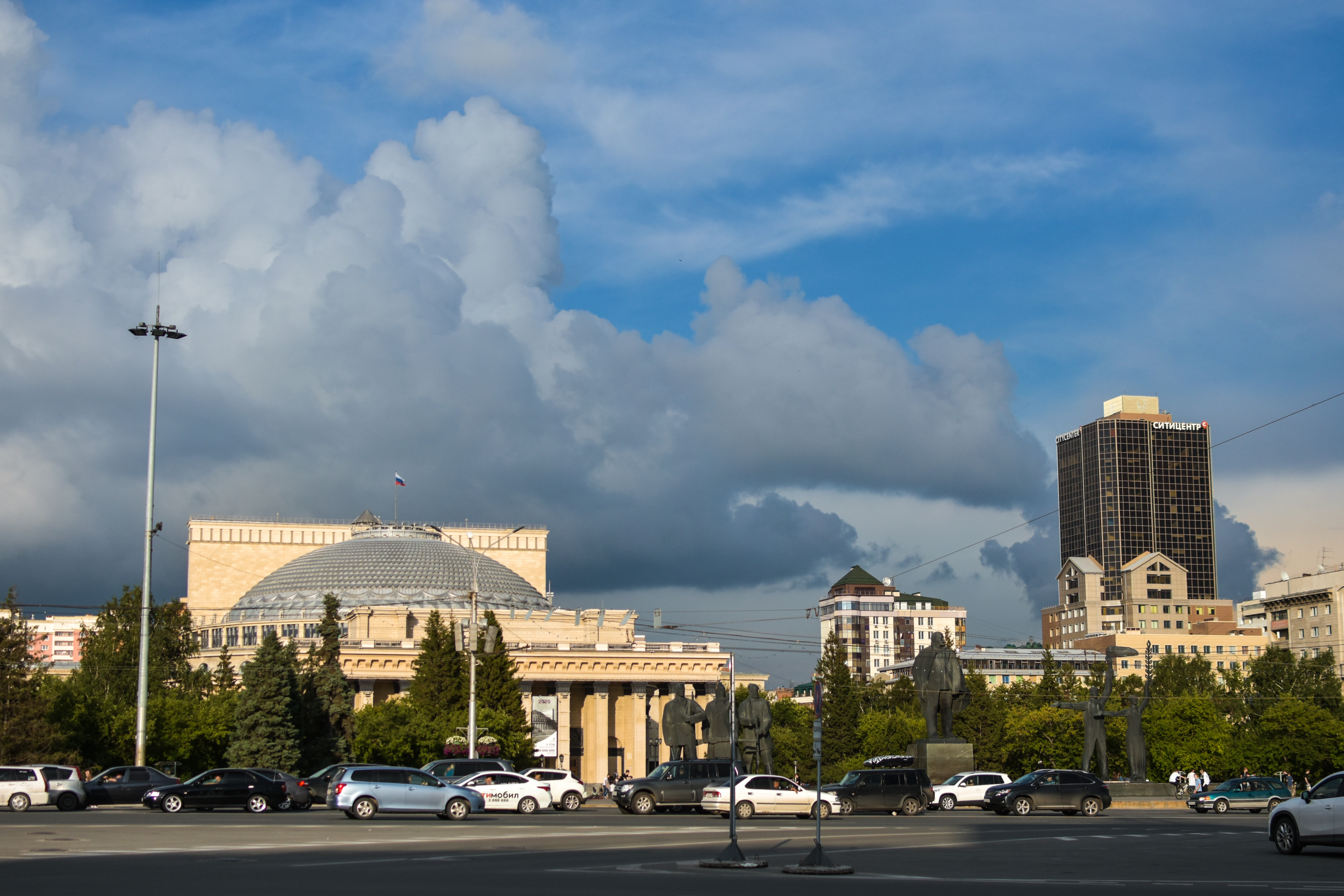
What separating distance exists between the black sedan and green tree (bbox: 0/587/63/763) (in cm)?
1737

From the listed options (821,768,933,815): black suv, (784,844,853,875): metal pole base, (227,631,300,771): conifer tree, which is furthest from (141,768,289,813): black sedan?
(784,844,853,875): metal pole base

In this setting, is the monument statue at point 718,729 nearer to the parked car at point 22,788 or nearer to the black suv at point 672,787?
the black suv at point 672,787

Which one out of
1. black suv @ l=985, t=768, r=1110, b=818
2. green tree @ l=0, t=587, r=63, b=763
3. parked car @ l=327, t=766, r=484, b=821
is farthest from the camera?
green tree @ l=0, t=587, r=63, b=763

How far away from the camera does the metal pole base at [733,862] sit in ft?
67.0

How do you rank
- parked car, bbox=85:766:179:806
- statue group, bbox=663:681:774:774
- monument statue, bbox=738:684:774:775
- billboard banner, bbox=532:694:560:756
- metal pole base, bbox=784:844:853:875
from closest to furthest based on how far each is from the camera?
1. metal pole base, bbox=784:844:853:875
2. parked car, bbox=85:766:179:806
3. monument statue, bbox=738:684:774:775
4. statue group, bbox=663:681:774:774
5. billboard banner, bbox=532:694:560:756

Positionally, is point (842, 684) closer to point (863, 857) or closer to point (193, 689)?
point (193, 689)

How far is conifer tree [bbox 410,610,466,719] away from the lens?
77.4m

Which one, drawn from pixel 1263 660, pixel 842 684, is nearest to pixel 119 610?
pixel 842 684

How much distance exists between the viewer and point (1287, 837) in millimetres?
23797

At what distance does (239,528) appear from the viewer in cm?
15225

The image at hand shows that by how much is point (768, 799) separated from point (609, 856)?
53.7 feet

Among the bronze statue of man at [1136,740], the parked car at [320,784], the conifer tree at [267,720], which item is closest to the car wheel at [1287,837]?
the bronze statue of man at [1136,740]

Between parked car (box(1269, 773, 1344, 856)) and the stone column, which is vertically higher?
parked car (box(1269, 773, 1344, 856))

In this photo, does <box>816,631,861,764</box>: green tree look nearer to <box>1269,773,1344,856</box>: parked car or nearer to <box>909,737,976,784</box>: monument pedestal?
<box>909,737,976,784</box>: monument pedestal
